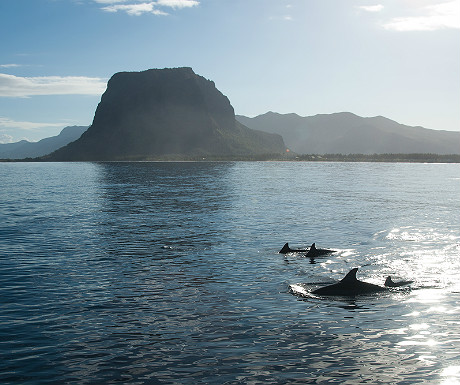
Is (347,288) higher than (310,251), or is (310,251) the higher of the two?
(310,251)

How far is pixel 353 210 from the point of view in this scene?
63219 mm

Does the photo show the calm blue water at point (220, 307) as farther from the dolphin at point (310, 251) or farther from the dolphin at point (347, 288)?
the dolphin at point (310, 251)

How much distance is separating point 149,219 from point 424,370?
41.1m

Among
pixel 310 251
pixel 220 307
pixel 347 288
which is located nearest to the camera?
pixel 220 307

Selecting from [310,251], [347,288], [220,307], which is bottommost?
[220,307]

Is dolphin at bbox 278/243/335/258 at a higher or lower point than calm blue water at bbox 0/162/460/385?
higher

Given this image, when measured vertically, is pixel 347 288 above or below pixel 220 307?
above

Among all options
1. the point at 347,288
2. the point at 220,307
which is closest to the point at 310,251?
the point at 347,288

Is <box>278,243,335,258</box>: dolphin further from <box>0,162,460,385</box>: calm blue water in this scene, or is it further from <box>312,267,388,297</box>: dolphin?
<box>312,267,388,297</box>: dolphin

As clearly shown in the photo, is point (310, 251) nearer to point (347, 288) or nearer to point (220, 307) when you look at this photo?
point (347, 288)

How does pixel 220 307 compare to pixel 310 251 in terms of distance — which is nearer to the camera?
pixel 220 307

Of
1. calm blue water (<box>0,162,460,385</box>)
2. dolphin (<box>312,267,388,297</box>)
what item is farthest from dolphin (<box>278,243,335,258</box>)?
dolphin (<box>312,267,388,297</box>)

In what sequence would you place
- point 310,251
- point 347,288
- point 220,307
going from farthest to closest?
1. point 310,251
2. point 347,288
3. point 220,307

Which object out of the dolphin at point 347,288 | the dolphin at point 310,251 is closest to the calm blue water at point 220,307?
the dolphin at point 347,288
